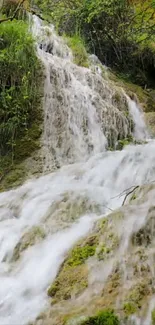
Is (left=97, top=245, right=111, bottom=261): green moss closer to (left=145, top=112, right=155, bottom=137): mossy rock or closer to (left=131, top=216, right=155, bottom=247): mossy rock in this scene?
(left=131, top=216, right=155, bottom=247): mossy rock

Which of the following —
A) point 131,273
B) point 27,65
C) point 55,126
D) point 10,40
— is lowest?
point 131,273

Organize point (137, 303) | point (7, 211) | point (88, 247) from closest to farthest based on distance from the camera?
1. point (137, 303)
2. point (88, 247)
3. point (7, 211)

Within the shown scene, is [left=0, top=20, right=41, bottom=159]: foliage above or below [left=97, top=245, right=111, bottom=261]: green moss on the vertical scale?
above

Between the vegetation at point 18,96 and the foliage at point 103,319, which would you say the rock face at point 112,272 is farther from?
the vegetation at point 18,96

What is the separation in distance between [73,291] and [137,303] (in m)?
0.50

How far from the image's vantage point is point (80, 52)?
28.7 feet

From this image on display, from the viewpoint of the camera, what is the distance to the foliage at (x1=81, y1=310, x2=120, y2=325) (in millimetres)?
2332

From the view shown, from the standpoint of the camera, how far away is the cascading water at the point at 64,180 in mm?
3068

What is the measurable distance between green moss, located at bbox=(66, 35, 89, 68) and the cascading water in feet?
0.56

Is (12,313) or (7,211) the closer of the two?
(12,313)

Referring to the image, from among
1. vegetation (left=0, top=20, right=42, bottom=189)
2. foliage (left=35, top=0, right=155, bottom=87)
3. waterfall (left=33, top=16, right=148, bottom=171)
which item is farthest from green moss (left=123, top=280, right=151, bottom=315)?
foliage (left=35, top=0, right=155, bottom=87)

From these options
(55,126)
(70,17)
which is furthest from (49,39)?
(55,126)

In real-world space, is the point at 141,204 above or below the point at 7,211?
above

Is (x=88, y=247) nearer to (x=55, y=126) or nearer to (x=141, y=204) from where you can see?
(x=141, y=204)
